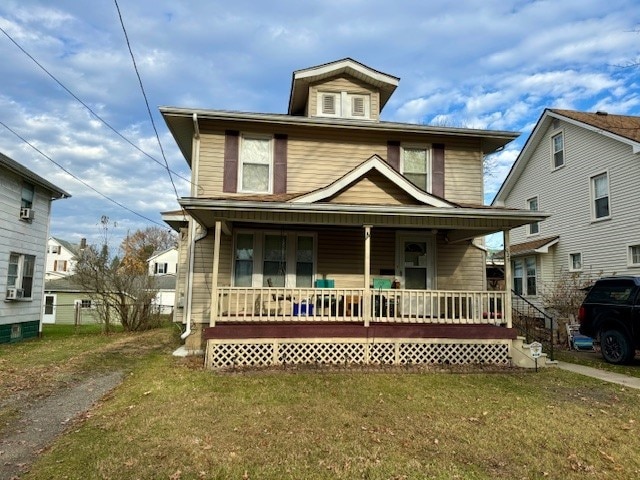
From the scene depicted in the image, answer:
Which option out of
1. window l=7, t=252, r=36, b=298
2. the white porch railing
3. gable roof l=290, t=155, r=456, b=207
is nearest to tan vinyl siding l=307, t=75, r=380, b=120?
gable roof l=290, t=155, r=456, b=207

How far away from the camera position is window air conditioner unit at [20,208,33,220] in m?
13.7

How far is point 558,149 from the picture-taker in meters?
18.5

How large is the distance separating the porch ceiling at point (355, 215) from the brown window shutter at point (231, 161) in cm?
150

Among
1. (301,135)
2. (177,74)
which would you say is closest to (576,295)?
(301,135)

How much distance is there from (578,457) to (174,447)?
14.0 feet

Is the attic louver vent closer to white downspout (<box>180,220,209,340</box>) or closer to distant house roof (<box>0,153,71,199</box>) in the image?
white downspout (<box>180,220,209,340</box>)

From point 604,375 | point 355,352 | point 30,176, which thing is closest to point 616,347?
point 604,375

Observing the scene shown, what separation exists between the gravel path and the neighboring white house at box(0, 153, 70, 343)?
7478 millimetres

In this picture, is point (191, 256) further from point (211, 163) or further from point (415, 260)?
point (415, 260)

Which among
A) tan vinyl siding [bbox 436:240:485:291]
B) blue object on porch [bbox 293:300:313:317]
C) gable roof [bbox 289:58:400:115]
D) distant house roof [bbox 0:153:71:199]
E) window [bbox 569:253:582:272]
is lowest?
blue object on porch [bbox 293:300:313:317]

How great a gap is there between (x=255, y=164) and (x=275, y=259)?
2599 millimetres

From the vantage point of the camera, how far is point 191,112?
10617 mm

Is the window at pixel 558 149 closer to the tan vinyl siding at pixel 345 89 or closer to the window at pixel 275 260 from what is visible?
the tan vinyl siding at pixel 345 89

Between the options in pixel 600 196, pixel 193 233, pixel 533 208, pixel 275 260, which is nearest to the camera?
pixel 193 233
